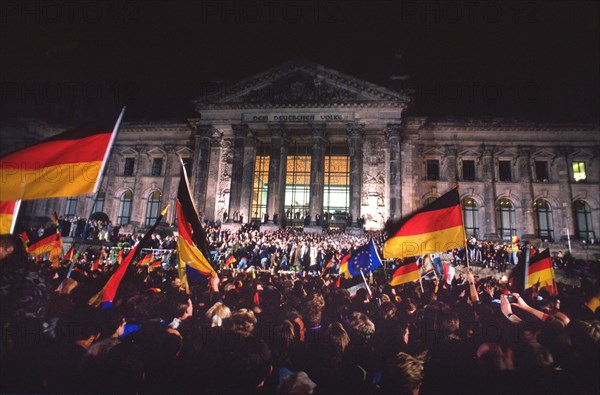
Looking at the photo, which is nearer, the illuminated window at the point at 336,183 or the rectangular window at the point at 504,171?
the rectangular window at the point at 504,171

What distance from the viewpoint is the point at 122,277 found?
5984mm

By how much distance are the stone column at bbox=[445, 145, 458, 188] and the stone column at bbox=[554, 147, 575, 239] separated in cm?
929

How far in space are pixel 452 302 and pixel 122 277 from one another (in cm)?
630

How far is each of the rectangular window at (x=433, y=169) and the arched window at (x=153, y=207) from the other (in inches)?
1118

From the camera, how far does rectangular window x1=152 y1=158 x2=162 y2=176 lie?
38.2 metres

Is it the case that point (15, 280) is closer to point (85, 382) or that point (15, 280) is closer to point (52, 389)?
point (52, 389)

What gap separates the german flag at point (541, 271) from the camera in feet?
29.0

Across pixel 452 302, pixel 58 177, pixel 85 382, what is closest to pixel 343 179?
pixel 452 302

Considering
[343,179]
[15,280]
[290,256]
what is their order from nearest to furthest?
[15,280], [290,256], [343,179]

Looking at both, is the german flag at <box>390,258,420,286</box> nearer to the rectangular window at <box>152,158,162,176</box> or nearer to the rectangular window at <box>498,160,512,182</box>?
the rectangular window at <box>498,160,512,182</box>

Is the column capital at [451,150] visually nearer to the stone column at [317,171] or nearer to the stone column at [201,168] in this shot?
the stone column at [317,171]

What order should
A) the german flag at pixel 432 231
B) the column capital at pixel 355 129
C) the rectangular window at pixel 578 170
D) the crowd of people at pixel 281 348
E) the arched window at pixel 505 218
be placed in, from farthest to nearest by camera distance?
the arched window at pixel 505 218
the rectangular window at pixel 578 170
the column capital at pixel 355 129
the german flag at pixel 432 231
the crowd of people at pixel 281 348

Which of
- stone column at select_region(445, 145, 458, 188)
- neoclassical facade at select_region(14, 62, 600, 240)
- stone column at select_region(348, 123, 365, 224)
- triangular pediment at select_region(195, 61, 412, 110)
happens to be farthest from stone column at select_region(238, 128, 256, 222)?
stone column at select_region(445, 145, 458, 188)

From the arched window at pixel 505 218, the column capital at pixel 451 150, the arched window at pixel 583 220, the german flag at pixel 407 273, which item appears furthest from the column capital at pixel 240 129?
the arched window at pixel 583 220
